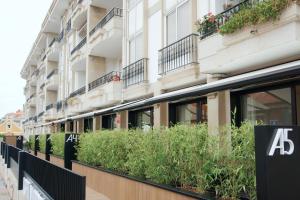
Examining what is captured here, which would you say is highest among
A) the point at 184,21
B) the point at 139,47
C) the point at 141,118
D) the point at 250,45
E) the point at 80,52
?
the point at 80,52

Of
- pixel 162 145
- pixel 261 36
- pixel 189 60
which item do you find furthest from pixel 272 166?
pixel 189 60

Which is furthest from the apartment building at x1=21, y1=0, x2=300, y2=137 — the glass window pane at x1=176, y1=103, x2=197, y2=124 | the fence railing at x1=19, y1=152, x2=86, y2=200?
the fence railing at x1=19, y1=152, x2=86, y2=200

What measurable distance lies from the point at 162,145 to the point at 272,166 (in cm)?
363

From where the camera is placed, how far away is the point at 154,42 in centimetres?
1617

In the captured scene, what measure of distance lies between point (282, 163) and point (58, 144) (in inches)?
630

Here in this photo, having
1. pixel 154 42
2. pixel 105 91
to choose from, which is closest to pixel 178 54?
pixel 154 42

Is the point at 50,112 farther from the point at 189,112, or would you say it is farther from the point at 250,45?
the point at 250,45

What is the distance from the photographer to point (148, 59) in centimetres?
1652

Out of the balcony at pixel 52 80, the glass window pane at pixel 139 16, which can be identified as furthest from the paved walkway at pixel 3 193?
the balcony at pixel 52 80

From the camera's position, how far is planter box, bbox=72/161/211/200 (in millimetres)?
6410

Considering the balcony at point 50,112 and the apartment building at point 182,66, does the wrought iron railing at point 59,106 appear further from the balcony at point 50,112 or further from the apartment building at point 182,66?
the apartment building at point 182,66

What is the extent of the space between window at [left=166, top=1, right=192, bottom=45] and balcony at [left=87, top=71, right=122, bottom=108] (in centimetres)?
494

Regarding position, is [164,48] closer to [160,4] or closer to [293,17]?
[160,4]

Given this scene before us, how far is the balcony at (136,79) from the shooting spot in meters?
16.4
